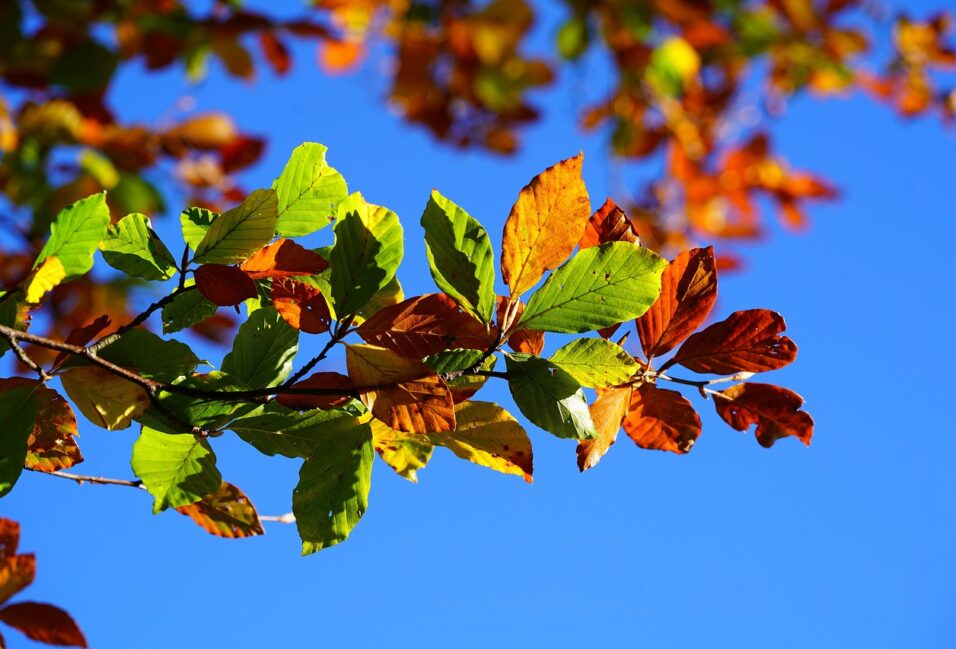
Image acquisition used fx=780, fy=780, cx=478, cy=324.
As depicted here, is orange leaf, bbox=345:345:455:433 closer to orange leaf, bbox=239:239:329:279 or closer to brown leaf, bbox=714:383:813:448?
orange leaf, bbox=239:239:329:279

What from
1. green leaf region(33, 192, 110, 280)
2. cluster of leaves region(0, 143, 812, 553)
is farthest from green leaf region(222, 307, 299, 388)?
green leaf region(33, 192, 110, 280)

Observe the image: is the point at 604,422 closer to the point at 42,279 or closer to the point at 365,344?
the point at 365,344

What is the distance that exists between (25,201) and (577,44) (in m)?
1.28

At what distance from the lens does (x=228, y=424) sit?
524 millimetres

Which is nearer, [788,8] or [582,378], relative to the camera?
[582,378]

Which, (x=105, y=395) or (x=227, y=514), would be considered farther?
(x=227, y=514)

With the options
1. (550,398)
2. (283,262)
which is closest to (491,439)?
(550,398)

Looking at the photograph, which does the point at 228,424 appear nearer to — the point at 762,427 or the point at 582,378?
the point at 582,378

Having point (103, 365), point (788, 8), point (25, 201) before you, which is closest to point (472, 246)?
point (103, 365)

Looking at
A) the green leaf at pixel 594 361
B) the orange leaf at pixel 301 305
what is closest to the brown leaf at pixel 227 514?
the orange leaf at pixel 301 305

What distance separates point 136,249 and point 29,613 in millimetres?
229

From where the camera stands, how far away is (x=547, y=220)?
48 cm

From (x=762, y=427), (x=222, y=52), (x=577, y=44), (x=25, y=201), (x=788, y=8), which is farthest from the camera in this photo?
(x=788, y=8)

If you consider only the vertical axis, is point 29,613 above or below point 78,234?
below
